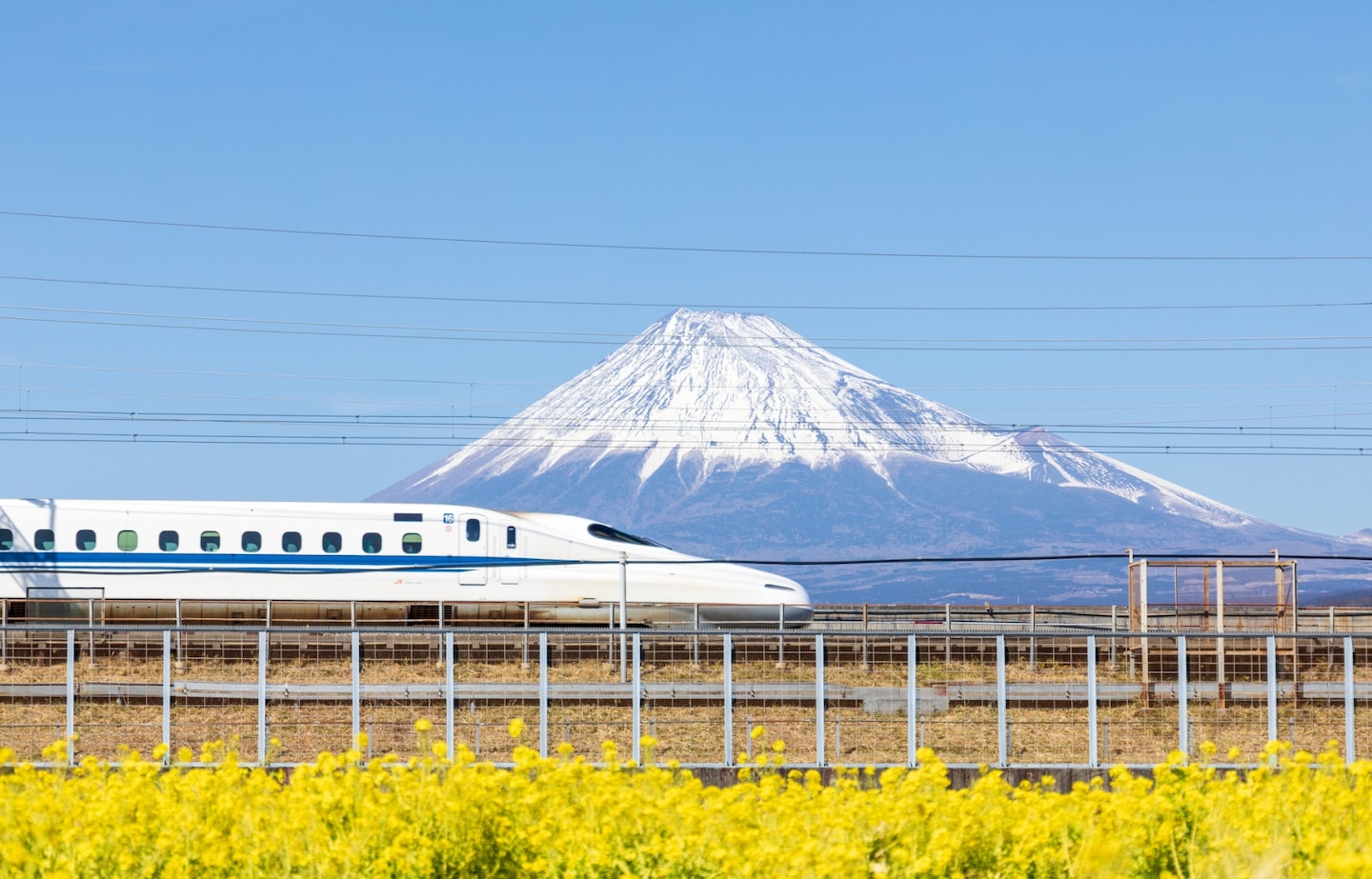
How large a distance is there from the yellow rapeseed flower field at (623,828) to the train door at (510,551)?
32484mm

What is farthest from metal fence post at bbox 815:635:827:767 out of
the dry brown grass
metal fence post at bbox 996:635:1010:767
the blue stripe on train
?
the blue stripe on train

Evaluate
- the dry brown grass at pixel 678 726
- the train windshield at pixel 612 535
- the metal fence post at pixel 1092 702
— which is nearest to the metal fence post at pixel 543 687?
the dry brown grass at pixel 678 726

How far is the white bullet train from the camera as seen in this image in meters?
42.4

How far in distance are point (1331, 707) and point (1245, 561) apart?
6.46 metres

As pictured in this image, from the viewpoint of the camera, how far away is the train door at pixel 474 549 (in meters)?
43.9

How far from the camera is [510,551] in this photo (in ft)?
145

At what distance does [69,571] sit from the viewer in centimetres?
4319

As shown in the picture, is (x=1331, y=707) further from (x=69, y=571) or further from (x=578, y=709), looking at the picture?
(x=69, y=571)

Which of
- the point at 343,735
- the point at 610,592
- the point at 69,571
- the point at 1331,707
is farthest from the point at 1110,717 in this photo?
the point at 69,571

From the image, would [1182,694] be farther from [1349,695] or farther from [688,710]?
[688,710]

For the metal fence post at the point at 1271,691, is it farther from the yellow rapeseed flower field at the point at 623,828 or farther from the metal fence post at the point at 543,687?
the yellow rapeseed flower field at the point at 623,828

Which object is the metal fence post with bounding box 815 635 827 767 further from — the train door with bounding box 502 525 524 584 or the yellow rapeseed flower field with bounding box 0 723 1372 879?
the train door with bounding box 502 525 524 584

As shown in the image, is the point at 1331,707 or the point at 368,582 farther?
the point at 368,582

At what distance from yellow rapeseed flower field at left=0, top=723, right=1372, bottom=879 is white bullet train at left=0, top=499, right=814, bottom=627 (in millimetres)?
31099
